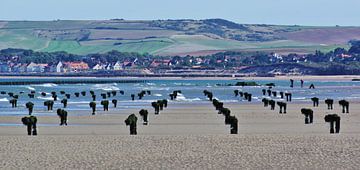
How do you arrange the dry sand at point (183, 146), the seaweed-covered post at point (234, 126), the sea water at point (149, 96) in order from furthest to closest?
the sea water at point (149, 96) → the seaweed-covered post at point (234, 126) → the dry sand at point (183, 146)

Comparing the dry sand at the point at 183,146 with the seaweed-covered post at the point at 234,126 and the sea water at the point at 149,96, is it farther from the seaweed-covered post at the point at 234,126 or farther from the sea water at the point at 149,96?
the sea water at the point at 149,96

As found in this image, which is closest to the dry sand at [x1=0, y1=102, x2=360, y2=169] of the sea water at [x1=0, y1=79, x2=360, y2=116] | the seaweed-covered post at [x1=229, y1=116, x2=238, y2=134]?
the seaweed-covered post at [x1=229, y1=116, x2=238, y2=134]

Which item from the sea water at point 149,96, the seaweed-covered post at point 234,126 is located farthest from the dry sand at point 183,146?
the sea water at point 149,96

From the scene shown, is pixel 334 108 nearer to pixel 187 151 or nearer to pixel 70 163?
pixel 187 151

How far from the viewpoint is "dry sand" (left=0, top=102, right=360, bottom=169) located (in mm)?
22812

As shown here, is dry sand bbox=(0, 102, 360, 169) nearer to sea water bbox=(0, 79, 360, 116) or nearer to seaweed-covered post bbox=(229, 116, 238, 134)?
seaweed-covered post bbox=(229, 116, 238, 134)

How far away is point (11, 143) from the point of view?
27688 mm

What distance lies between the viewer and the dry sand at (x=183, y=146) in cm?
2281

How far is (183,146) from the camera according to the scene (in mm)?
26906

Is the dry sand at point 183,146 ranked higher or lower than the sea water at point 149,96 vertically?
higher

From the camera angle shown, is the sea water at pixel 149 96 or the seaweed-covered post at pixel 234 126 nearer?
the seaweed-covered post at pixel 234 126

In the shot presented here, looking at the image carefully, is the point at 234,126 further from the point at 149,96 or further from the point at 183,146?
the point at 149,96

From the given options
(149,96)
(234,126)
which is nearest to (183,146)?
(234,126)

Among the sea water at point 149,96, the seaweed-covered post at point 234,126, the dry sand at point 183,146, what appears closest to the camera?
the dry sand at point 183,146
